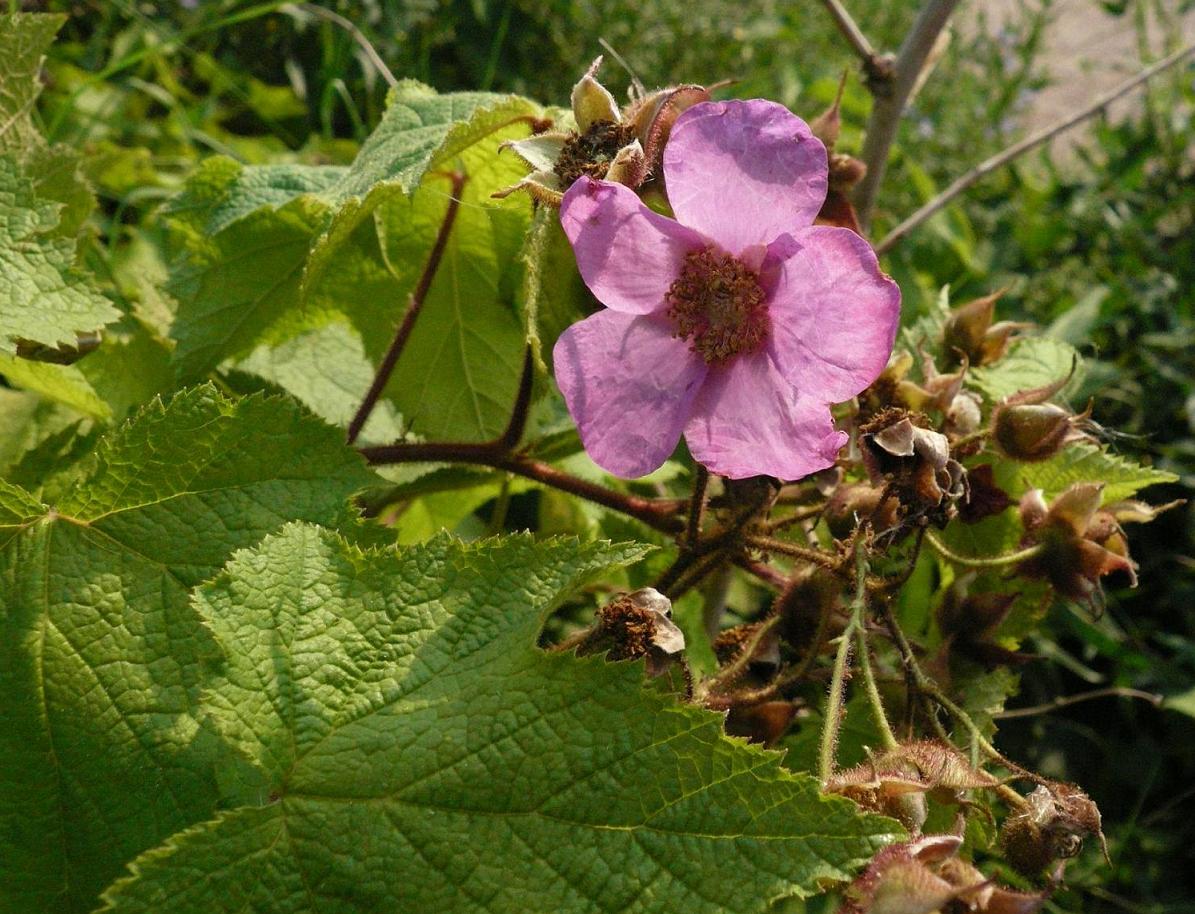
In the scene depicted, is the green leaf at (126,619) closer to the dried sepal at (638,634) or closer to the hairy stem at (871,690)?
the dried sepal at (638,634)

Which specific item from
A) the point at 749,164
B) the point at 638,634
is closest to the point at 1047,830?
the point at 638,634

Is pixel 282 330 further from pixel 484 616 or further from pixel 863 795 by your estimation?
pixel 863 795

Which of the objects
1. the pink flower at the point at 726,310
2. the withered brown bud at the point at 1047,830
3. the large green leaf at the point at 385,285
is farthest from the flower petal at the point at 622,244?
the withered brown bud at the point at 1047,830

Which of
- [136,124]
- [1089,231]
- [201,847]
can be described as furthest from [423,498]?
[1089,231]

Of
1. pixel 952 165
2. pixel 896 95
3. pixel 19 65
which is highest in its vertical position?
pixel 896 95

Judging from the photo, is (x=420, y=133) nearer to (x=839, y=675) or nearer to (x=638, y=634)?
(x=638, y=634)
